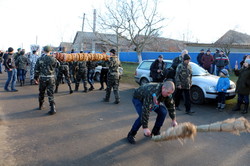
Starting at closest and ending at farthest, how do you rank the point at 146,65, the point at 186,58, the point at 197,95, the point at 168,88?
1. the point at 168,88
2. the point at 186,58
3. the point at 197,95
4. the point at 146,65

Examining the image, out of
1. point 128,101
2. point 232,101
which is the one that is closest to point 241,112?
point 232,101

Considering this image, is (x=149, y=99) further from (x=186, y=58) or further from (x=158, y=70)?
(x=158, y=70)

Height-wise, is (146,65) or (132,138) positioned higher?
(146,65)

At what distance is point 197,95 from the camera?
8242 millimetres

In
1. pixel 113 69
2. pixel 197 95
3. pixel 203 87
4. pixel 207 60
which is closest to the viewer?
pixel 203 87

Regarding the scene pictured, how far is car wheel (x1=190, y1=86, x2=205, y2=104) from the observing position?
8.12m

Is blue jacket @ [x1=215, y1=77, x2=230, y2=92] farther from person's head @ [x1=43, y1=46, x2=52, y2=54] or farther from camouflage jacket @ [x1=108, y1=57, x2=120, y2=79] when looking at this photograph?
person's head @ [x1=43, y1=46, x2=52, y2=54]

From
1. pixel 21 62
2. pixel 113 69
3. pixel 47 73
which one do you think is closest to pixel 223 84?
pixel 113 69

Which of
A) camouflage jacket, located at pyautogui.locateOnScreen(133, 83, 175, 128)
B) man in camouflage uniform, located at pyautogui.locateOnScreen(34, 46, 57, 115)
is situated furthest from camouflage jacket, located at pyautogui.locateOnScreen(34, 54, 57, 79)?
camouflage jacket, located at pyautogui.locateOnScreen(133, 83, 175, 128)

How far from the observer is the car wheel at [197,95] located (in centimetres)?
812

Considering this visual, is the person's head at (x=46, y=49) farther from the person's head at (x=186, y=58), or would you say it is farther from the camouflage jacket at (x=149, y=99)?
the person's head at (x=186, y=58)

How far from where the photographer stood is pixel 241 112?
24.0ft

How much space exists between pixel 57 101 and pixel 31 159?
4693 millimetres

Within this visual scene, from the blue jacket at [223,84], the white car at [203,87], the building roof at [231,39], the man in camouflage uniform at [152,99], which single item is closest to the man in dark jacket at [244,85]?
the blue jacket at [223,84]
